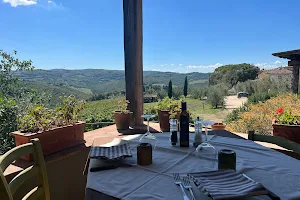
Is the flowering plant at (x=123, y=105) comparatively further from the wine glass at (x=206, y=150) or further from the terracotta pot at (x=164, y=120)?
the wine glass at (x=206, y=150)

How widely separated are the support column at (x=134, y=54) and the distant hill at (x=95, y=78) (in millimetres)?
181

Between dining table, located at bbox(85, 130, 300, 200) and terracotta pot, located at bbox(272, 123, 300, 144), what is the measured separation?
0.97 meters

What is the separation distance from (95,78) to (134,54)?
0.84 m

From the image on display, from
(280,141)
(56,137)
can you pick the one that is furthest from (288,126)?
(56,137)

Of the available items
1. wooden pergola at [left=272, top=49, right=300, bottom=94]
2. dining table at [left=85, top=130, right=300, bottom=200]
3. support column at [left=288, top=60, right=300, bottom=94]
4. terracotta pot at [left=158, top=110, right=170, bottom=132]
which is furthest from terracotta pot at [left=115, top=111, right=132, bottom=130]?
support column at [left=288, top=60, right=300, bottom=94]

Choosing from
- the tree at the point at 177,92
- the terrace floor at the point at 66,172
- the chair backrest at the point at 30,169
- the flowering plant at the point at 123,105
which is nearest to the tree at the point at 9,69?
the terrace floor at the point at 66,172

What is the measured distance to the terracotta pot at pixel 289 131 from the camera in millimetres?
2088

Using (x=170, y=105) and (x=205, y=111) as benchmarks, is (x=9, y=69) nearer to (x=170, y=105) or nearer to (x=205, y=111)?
(x=170, y=105)

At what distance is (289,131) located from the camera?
2.12 meters

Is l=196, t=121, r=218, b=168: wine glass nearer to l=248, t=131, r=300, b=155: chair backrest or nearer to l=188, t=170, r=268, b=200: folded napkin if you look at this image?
l=188, t=170, r=268, b=200: folded napkin

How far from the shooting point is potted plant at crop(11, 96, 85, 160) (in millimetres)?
1803

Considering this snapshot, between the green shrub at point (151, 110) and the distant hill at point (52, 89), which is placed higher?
the distant hill at point (52, 89)

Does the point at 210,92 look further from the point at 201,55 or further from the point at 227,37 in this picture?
the point at 227,37

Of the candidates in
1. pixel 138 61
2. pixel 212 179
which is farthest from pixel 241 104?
pixel 212 179
